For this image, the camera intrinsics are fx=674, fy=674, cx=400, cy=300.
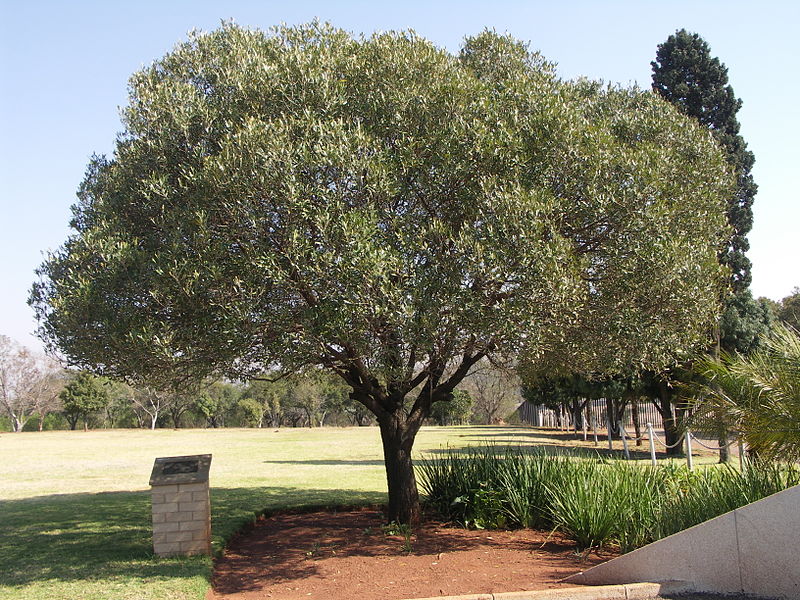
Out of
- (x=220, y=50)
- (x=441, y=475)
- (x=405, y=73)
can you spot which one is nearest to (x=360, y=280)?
(x=405, y=73)

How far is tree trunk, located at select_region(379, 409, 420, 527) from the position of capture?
11.7m

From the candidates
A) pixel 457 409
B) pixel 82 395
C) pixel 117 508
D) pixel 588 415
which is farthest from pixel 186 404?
pixel 117 508

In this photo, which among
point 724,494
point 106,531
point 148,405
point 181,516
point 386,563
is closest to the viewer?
point 724,494

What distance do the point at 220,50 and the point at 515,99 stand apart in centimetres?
470

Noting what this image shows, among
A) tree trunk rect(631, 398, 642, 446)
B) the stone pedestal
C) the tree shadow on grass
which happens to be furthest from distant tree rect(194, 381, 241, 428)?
the stone pedestal

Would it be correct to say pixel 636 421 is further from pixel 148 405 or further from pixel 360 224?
pixel 148 405

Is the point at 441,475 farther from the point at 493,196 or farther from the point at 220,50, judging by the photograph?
the point at 220,50

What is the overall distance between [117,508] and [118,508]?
0.09ft

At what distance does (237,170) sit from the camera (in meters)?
8.30

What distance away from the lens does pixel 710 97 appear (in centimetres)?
2467

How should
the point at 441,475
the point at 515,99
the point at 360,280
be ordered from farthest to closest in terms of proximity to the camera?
the point at 441,475 < the point at 515,99 < the point at 360,280

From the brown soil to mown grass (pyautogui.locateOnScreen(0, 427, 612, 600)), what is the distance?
669 millimetres

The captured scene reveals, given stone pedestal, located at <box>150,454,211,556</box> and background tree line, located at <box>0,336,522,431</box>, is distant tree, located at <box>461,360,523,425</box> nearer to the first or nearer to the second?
background tree line, located at <box>0,336,522,431</box>

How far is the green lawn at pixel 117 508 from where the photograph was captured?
8688 millimetres
